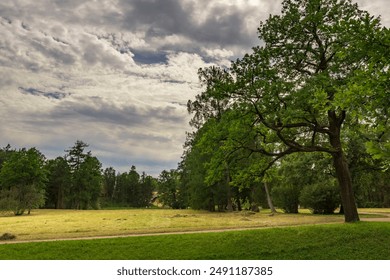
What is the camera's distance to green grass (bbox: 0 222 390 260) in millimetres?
13133

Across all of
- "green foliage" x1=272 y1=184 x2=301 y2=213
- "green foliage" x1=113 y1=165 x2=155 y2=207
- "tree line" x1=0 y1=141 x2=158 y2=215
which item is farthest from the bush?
"green foliage" x1=113 y1=165 x2=155 y2=207

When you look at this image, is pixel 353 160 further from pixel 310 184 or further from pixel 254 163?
pixel 254 163

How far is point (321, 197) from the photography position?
1474 inches

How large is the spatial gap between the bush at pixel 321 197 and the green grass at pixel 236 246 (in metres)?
21.5

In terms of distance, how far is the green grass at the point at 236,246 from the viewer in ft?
43.1

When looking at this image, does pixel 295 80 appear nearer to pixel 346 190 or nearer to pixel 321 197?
pixel 346 190

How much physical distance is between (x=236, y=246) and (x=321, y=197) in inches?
1044

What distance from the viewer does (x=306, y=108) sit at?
16984 millimetres

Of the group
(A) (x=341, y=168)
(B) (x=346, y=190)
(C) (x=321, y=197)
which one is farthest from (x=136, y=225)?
(C) (x=321, y=197)

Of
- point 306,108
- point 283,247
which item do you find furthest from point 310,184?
point 283,247

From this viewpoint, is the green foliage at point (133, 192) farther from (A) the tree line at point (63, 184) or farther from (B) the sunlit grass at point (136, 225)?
(B) the sunlit grass at point (136, 225)

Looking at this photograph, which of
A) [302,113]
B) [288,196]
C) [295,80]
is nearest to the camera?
[302,113]

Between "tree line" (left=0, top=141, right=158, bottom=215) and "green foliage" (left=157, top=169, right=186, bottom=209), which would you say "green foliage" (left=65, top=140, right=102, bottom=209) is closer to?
"tree line" (left=0, top=141, right=158, bottom=215)
